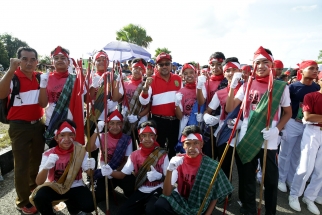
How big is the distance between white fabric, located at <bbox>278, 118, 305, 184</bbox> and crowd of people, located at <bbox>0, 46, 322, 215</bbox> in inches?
0.7

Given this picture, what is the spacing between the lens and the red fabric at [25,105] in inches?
129

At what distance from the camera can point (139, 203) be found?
3129 millimetres

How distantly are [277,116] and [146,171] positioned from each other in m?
1.85

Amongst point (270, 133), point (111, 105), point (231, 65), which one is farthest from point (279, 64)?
point (111, 105)

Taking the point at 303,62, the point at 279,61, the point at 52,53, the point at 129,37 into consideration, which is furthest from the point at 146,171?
the point at 129,37

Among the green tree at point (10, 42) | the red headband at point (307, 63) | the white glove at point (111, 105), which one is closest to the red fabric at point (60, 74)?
the white glove at point (111, 105)

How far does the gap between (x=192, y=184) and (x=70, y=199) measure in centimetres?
162

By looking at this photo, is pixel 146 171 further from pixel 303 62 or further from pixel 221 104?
pixel 303 62

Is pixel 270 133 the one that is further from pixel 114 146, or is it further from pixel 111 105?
pixel 111 105

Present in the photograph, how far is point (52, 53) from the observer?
3.62 metres

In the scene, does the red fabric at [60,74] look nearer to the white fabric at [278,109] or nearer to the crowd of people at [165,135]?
the crowd of people at [165,135]

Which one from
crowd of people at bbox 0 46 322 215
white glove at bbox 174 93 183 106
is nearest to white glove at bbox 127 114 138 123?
crowd of people at bbox 0 46 322 215

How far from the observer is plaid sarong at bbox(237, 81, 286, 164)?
2.93m

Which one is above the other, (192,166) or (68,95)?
(68,95)
